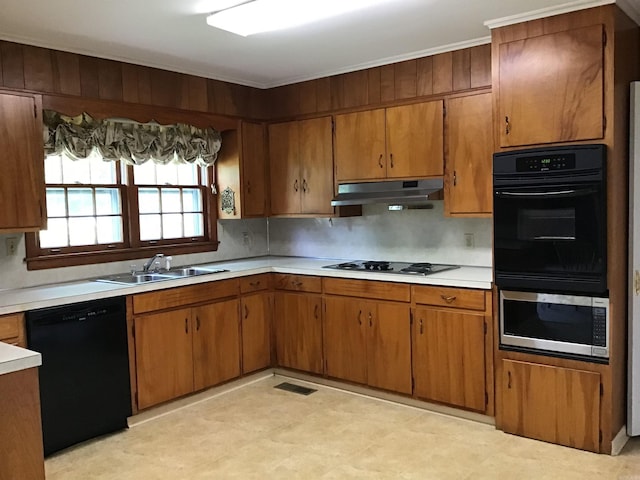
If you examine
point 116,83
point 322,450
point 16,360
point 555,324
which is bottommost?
point 322,450

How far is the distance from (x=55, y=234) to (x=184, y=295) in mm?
1013

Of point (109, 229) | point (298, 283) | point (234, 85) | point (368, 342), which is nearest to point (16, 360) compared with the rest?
point (109, 229)

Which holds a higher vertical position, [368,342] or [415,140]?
[415,140]

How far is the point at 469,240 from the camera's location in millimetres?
4305

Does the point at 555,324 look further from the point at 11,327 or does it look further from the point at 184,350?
the point at 11,327

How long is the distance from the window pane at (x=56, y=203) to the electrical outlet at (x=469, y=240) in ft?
9.63

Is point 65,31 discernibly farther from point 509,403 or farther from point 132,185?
point 509,403

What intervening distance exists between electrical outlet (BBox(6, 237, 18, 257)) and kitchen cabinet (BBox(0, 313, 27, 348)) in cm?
75

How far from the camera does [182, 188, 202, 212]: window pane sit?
4961 mm

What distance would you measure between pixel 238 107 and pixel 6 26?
1943mm

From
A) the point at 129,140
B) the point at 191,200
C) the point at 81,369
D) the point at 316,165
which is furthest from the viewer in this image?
the point at 191,200

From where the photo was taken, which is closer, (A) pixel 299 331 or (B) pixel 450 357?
(B) pixel 450 357

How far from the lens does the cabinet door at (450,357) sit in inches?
144

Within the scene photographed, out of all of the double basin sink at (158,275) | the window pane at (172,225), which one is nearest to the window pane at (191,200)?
the window pane at (172,225)
